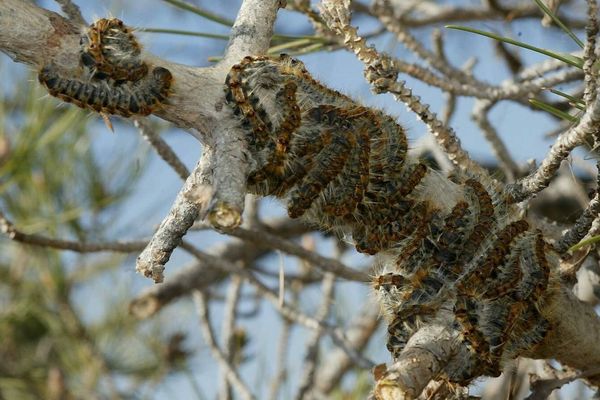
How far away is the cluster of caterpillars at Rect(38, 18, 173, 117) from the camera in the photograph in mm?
1068

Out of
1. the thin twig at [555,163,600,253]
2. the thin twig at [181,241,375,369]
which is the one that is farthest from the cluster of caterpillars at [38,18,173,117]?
the thin twig at [181,241,375,369]

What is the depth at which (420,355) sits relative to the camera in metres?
1.15

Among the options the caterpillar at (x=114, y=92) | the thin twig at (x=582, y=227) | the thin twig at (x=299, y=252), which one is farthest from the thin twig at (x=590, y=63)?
the thin twig at (x=299, y=252)

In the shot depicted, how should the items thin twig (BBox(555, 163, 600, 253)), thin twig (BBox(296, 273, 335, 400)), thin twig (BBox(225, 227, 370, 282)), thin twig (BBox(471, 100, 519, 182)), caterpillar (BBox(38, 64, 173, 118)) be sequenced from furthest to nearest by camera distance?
thin twig (BBox(296, 273, 335, 400))
thin twig (BBox(471, 100, 519, 182))
thin twig (BBox(225, 227, 370, 282))
thin twig (BBox(555, 163, 600, 253))
caterpillar (BBox(38, 64, 173, 118))

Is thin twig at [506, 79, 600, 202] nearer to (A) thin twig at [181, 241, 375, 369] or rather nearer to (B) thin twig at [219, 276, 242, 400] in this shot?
(A) thin twig at [181, 241, 375, 369]

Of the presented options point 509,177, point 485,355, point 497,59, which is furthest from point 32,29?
point 497,59

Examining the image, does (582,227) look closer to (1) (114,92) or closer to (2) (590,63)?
(2) (590,63)

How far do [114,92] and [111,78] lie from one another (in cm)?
2

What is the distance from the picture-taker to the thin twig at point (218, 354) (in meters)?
2.18

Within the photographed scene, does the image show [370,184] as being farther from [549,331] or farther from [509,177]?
[509,177]

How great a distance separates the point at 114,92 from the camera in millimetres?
1095

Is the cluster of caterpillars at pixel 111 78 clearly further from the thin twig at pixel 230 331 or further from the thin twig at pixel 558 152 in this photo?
the thin twig at pixel 230 331

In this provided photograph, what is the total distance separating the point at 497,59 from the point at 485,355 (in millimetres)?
1694

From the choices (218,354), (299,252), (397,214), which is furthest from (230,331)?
(397,214)
